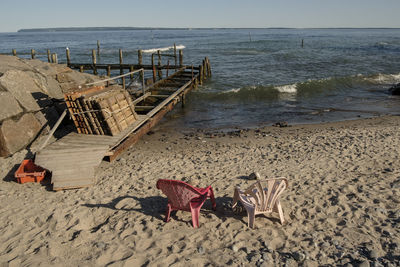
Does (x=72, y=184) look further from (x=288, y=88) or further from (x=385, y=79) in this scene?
(x=385, y=79)

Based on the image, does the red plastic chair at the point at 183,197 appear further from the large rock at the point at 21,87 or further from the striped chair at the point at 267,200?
the large rock at the point at 21,87

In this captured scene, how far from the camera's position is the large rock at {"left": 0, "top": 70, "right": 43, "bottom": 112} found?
1030 centimetres

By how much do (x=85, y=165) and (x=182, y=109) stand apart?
32.6ft

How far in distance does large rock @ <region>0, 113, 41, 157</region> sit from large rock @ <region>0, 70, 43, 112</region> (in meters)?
0.50

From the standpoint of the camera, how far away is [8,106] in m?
9.74

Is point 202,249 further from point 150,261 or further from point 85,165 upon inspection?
point 85,165

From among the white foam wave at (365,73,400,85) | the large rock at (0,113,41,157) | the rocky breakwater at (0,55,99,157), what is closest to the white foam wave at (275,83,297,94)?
the white foam wave at (365,73,400,85)

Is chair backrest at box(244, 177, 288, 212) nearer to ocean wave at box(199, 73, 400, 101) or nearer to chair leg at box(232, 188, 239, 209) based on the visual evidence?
chair leg at box(232, 188, 239, 209)

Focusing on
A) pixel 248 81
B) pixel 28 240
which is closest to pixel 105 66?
pixel 248 81

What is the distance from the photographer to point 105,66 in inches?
918

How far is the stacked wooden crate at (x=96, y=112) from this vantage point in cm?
931

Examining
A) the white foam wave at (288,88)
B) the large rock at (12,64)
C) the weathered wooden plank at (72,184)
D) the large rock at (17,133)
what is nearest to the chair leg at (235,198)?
the weathered wooden plank at (72,184)

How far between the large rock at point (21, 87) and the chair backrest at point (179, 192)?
291 inches

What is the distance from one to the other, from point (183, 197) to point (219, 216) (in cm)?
84
